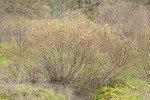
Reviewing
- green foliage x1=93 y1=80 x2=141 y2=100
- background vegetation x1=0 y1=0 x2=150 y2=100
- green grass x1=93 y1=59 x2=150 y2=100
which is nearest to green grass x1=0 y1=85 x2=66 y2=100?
background vegetation x1=0 y1=0 x2=150 y2=100

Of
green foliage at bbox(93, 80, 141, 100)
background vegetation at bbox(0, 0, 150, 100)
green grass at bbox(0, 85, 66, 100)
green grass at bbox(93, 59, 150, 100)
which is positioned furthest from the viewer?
background vegetation at bbox(0, 0, 150, 100)

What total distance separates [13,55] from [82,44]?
12.7 feet

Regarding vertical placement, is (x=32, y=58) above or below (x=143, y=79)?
above

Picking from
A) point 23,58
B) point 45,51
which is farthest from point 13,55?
point 45,51

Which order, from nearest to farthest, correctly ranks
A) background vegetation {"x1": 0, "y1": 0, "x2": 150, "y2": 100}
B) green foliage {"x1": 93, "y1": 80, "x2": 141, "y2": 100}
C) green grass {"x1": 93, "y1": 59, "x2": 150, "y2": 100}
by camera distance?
green foliage {"x1": 93, "y1": 80, "x2": 141, "y2": 100} → green grass {"x1": 93, "y1": 59, "x2": 150, "y2": 100} → background vegetation {"x1": 0, "y1": 0, "x2": 150, "y2": 100}

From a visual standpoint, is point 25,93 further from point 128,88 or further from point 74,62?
point 128,88

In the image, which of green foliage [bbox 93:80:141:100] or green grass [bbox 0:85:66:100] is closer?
green grass [bbox 0:85:66:100]

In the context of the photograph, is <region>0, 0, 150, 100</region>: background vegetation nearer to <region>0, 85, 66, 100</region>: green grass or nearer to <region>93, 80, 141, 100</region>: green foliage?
<region>93, 80, 141, 100</region>: green foliage

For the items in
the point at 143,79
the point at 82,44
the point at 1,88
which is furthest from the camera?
the point at 143,79

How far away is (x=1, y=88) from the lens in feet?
52.9

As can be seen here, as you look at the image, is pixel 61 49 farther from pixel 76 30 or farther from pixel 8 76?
pixel 8 76

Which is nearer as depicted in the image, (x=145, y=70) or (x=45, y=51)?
(x=45, y=51)

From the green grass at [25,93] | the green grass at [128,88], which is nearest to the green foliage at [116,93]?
the green grass at [128,88]

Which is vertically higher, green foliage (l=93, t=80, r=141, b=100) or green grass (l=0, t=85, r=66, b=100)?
green grass (l=0, t=85, r=66, b=100)
